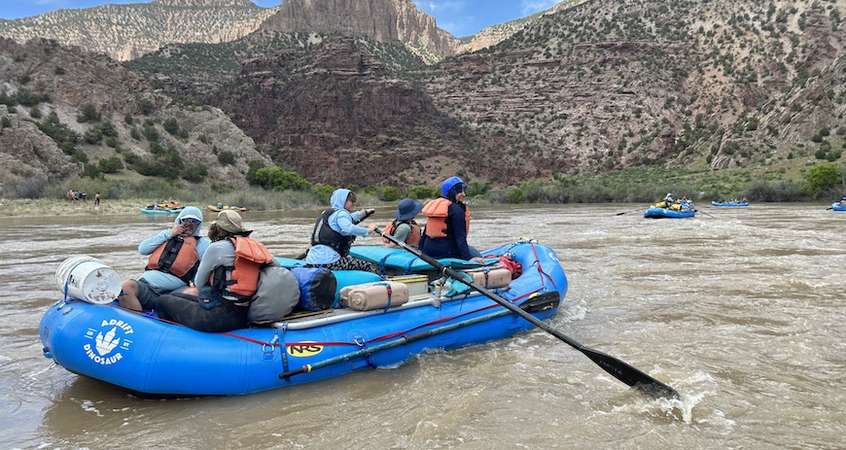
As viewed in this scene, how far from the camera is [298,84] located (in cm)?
7688

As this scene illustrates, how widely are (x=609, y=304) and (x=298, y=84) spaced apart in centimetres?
7276

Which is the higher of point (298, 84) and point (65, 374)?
point (298, 84)

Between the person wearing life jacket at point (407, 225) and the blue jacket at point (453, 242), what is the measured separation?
632mm

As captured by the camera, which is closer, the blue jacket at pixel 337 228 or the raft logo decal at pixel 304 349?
the raft logo decal at pixel 304 349

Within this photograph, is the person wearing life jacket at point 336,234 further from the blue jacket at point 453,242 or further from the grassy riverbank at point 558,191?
the grassy riverbank at point 558,191

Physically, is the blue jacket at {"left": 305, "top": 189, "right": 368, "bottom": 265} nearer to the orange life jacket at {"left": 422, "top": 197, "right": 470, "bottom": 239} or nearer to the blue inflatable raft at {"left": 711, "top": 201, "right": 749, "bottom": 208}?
the orange life jacket at {"left": 422, "top": 197, "right": 470, "bottom": 239}

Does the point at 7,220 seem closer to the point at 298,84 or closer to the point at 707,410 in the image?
the point at 707,410

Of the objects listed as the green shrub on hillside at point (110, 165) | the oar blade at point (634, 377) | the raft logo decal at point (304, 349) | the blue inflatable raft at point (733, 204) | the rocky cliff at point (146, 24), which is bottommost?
the blue inflatable raft at point (733, 204)

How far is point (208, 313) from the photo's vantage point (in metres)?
5.05

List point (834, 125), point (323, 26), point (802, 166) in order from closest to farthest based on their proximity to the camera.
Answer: point (802, 166) < point (834, 125) < point (323, 26)

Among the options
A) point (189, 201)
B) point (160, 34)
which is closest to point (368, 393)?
point (189, 201)

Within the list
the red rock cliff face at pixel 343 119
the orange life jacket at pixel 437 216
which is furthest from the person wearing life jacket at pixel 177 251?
the red rock cliff face at pixel 343 119

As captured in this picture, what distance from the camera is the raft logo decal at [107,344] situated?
4746 millimetres

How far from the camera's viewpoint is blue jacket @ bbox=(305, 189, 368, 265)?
265 inches
